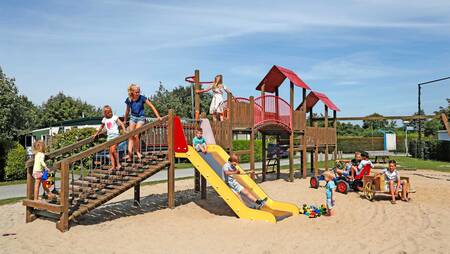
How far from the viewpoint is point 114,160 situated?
9.27 m

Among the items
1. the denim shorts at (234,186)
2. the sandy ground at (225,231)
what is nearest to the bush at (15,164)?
the sandy ground at (225,231)

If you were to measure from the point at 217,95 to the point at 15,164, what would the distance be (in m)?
12.7

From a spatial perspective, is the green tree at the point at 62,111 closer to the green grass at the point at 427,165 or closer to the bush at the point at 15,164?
the bush at the point at 15,164

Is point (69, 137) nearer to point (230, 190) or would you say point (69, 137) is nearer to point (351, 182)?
point (351, 182)

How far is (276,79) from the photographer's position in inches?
663

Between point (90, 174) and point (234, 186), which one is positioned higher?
point (90, 174)

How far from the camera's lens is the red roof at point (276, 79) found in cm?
1641

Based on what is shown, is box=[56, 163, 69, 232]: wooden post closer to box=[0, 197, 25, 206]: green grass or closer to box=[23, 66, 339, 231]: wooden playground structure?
box=[23, 66, 339, 231]: wooden playground structure

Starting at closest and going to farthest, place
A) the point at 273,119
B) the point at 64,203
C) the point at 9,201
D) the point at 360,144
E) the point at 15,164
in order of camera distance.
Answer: the point at 64,203 → the point at 9,201 → the point at 273,119 → the point at 15,164 → the point at 360,144

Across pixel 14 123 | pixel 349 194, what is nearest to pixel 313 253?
pixel 349 194

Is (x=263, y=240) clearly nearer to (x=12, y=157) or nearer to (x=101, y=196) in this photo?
(x=101, y=196)

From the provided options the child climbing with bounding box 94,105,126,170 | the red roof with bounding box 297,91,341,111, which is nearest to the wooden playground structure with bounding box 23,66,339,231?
the child climbing with bounding box 94,105,126,170

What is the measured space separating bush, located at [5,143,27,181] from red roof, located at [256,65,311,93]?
1204 centimetres

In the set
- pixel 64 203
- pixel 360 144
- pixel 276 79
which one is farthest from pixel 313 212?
pixel 360 144
